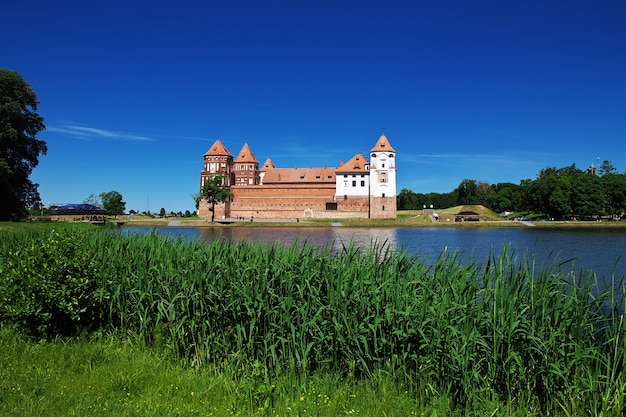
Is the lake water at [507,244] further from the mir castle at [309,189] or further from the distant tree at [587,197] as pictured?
the mir castle at [309,189]

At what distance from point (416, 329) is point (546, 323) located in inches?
59.6

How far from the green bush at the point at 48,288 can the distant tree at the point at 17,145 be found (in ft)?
73.7

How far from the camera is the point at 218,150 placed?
79.5 metres

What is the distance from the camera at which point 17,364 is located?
205 inches

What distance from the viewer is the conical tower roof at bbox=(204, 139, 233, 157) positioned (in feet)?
259

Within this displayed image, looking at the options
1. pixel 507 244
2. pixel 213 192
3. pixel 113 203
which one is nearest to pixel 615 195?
pixel 507 244

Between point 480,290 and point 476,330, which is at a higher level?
point 480,290

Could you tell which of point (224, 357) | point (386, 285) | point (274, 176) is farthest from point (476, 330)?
point (274, 176)

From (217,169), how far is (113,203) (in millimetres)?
21151

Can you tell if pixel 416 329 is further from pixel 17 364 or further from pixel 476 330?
pixel 17 364

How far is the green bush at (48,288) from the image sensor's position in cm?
605

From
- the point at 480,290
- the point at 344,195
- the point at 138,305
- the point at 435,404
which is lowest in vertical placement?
the point at 435,404

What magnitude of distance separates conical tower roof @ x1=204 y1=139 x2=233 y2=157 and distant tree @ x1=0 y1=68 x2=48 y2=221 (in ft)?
164

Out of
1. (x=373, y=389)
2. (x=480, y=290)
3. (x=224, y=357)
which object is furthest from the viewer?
(x=224, y=357)
